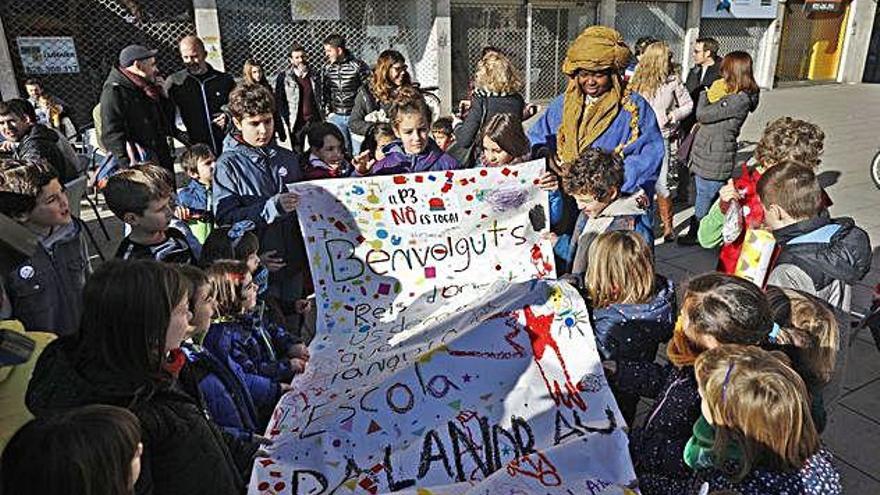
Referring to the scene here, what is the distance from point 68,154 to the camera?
5059 mm

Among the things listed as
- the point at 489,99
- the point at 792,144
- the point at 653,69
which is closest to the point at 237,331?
the point at 489,99

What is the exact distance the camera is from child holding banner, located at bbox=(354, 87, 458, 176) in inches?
147

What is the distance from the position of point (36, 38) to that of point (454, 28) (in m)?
7.64

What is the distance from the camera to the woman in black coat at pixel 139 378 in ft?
4.98

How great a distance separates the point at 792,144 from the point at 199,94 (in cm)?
490

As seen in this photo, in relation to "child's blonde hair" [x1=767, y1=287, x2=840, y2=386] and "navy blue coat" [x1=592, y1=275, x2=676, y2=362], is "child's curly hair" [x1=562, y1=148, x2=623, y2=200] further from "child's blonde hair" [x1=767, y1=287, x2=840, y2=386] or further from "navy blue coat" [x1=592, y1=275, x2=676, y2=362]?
"child's blonde hair" [x1=767, y1=287, x2=840, y2=386]

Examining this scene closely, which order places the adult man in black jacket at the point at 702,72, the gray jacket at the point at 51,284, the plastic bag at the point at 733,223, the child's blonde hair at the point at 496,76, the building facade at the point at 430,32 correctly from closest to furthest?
the gray jacket at the point at 51,284
the plastic bag at the point at 733,223
the child's blonde hair at the point at 496,76
the adult man in black jacket at the point at 702,72
the building facade at the point at 430,32

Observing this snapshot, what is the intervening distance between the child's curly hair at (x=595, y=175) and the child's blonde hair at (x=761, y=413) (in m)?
1.54

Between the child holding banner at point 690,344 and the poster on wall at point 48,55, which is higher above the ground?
the poster on wall at point 48,55

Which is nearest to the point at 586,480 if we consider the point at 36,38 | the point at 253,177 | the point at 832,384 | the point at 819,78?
the point at 832,384

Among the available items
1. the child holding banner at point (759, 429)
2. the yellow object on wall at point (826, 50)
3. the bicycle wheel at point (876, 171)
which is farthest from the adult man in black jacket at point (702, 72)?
the yellow object on wall at point (826, 50)

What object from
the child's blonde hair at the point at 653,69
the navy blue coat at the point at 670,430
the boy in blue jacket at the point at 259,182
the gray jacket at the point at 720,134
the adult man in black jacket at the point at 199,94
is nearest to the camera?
the navy blue coat at the point at 670,430

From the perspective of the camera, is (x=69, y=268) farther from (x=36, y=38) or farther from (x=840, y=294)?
(x=36, y=38)

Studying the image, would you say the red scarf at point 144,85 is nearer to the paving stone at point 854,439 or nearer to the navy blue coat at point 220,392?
the navy blue coat at point 220,392
